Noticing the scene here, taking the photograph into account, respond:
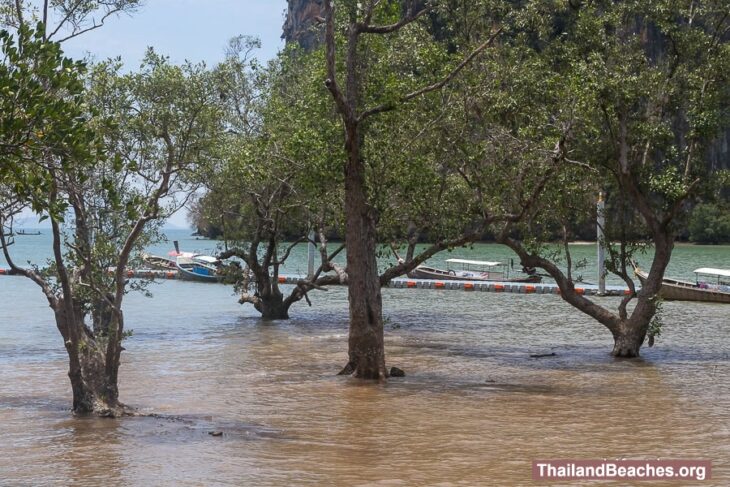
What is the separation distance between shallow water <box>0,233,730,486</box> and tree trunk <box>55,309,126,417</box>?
331mm

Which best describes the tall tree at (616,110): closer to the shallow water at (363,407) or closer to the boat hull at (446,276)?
the shallow water at (363,407)

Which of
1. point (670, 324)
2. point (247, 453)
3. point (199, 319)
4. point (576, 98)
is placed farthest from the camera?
point (199, 319)

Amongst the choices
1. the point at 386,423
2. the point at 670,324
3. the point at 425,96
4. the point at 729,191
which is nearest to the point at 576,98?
the point at 425,96

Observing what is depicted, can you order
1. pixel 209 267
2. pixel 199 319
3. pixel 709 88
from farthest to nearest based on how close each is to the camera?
pixel 209 267 < pixel 199 319 < pixel 709 88

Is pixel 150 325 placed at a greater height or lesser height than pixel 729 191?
lesser

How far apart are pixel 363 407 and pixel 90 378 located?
4.51 meters

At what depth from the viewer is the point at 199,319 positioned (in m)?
34.6

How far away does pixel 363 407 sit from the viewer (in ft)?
53.4

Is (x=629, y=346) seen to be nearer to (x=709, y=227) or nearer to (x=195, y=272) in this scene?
(x=195, y=272)

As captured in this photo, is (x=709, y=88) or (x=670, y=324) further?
(x=670, y=324)

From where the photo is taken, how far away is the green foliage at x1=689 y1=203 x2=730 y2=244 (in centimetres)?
10650

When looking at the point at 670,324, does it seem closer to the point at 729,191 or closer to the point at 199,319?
the point at 199,319

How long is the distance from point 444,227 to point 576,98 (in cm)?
394

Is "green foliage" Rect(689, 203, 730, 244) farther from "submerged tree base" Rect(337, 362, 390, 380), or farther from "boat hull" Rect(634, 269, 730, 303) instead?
"submerged tree base" Rect(337, 362, 390, 380)
